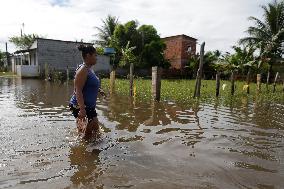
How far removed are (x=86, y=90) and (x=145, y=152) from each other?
1.40m

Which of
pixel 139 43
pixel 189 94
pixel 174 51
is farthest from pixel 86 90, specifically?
pixel 174 51

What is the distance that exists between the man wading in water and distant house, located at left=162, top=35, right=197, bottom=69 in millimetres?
32479

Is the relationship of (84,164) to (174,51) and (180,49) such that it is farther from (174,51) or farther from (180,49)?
(174,51)

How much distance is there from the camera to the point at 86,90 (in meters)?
5.25

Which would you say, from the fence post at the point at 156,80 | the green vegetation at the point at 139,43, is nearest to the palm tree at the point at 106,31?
the green vegetation at the point at 139,43

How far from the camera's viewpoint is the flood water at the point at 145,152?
405cm

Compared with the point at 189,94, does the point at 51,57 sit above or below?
above

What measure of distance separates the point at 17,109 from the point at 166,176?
7.33m

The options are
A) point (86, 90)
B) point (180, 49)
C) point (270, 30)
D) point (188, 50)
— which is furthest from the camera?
point (188, 50)

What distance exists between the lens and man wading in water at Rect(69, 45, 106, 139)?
16.6 feet

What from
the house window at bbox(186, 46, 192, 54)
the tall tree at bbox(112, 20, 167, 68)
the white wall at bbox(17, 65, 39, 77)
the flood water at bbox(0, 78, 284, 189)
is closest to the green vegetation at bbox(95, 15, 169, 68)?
the tall tree at bbox(112, 20, 167, 68)

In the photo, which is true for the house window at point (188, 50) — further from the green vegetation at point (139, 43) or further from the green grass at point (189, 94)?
the green grass at point (189, 94)

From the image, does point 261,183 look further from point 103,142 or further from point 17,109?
point 17,109

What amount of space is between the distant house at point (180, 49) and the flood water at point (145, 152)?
1135 inches
